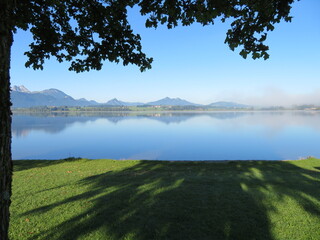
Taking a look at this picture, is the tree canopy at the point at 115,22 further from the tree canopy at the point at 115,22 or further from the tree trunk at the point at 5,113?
the tree trunk at the point at 5,113

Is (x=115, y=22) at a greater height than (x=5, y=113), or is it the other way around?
(x=115, y=22)

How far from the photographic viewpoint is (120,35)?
7.94 metres

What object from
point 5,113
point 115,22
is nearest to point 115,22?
point 115,22

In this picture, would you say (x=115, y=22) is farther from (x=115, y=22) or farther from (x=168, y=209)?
(x=168, y=209)

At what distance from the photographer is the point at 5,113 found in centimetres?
279

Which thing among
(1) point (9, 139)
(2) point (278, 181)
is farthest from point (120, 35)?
(2) point (278, 181)

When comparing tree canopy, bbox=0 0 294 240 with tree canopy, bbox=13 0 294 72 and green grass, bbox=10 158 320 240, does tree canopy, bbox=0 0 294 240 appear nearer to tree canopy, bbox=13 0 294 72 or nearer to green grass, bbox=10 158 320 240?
tree canopy, bbox=13 0 294 72

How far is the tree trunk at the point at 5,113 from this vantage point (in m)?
2.80

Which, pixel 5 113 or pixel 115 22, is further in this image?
pixel 115 22

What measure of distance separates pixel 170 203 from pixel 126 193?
2.22 metres

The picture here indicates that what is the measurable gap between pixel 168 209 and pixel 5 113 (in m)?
6.14

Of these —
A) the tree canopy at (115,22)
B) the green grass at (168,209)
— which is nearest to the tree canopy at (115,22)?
the tree canopy at (115,22)

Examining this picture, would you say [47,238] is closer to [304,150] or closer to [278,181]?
[278,181]

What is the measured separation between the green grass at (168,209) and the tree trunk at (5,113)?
3.45m
